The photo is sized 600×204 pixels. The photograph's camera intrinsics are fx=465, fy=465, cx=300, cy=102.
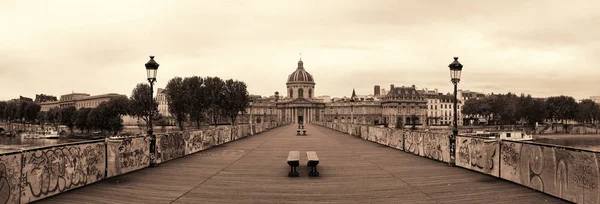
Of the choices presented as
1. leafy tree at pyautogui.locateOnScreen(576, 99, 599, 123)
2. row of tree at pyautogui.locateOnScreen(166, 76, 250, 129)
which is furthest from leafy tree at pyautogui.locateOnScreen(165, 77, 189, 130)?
leafy tree at pyautogui.locateOnScreen(576, 99, 599, 123)

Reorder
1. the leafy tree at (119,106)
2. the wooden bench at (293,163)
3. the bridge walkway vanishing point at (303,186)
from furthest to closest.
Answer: the leafy tree at (119,106) → the wooden bench at (293,163) → the bridge walkway vanishing point at (303,186)

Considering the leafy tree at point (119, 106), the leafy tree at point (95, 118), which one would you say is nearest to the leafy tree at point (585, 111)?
the leafy tree at point (119, 106)

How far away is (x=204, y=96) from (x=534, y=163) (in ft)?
266

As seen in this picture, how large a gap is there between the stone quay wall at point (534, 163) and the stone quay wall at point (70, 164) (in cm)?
1249

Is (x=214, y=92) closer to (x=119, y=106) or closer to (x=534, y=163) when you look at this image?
(x=119, y=106)

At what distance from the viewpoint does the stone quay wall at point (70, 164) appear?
10714mm

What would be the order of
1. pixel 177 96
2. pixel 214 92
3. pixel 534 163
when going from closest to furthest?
pixel 534 163 < pixel 177 96 < pixel 214 92

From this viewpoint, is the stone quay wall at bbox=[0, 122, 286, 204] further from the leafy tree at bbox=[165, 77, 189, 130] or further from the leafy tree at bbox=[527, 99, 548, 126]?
the leafy tree at bbox=[527, 99, 548, 126]

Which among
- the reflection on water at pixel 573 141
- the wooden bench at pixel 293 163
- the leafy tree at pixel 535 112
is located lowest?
the reflection on water at pixel 573 141

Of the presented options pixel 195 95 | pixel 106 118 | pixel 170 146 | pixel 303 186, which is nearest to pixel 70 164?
pixel 303 186

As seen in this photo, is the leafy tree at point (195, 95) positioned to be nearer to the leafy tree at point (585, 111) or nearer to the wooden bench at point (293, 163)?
the wooden bench at point (293, 163)

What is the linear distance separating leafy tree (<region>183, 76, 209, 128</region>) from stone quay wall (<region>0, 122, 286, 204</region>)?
68.0 metres

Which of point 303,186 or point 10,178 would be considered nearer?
point 10,178

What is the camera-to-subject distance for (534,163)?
43.1 ft
